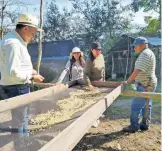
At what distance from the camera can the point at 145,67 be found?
14.7 ft

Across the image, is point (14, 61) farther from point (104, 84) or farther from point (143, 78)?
point (143, 78)

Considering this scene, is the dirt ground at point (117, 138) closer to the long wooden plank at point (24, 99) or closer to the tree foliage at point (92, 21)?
the long wooden plank at point (24, 99)

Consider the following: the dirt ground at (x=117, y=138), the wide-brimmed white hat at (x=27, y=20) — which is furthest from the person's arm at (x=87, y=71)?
the wide-brimmed white hat at (x=27, y=20)

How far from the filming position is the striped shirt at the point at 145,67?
14.7 ft

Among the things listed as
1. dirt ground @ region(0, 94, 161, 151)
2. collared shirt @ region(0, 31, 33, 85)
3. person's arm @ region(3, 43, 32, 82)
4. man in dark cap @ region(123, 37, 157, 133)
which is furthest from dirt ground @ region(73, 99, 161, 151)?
person's arm @ region(3, 43, 32, 82)

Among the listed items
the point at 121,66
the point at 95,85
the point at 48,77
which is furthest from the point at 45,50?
the point at 95,85

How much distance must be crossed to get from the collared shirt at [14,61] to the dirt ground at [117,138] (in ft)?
6.15

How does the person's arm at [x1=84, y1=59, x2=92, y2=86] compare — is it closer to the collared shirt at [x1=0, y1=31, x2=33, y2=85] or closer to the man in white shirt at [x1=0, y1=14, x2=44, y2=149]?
the man in white shirt at [x1=0, y1=14, x2=44, y2=149]

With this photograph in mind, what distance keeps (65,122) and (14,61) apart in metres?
0.76

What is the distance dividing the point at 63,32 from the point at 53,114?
52.9ft

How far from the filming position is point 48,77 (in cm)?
1470

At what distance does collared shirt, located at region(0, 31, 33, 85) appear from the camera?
2609 mm

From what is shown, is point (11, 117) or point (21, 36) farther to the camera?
point (21, 36)

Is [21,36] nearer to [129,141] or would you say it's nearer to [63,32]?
[129,141]
